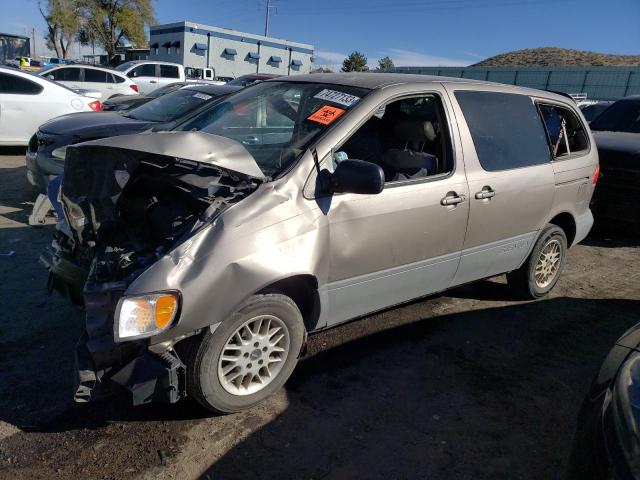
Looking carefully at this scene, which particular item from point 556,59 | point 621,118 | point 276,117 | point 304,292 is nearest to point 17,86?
point 276,117

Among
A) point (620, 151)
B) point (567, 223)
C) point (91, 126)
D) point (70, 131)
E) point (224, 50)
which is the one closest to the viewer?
point (567, 223)

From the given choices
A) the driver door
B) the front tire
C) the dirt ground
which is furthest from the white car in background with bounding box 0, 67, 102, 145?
the front tire

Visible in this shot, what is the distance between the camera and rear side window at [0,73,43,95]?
9.34m

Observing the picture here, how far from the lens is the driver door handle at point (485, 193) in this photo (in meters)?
3.81

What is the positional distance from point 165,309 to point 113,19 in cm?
5202

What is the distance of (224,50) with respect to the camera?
1513 inches

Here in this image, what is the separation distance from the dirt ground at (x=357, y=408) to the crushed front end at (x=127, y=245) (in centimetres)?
36

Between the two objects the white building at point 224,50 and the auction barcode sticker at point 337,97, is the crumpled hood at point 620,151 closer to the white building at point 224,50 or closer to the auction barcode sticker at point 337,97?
the auction barcode sticker at point 337,97

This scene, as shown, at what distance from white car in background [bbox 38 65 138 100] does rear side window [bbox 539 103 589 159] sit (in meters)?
13.9

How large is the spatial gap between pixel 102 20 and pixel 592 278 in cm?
5055

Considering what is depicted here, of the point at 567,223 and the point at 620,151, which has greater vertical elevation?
the point at 620,151

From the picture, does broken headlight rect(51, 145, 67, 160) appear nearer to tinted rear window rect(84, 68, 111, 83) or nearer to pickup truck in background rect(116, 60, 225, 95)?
tinted rear window rect(84, 68, 111, 83)

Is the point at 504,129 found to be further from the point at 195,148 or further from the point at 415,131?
the point at 195,148

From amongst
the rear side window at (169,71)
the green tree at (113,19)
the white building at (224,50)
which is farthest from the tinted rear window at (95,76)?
the green tree at (113,19)
